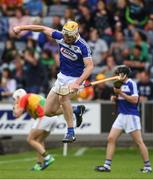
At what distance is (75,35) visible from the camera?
53.5 ft

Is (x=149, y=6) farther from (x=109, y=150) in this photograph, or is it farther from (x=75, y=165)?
(x=109, y=150)

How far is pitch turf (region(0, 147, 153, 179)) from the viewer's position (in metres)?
16.6

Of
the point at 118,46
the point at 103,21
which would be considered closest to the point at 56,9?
the point at 103,21

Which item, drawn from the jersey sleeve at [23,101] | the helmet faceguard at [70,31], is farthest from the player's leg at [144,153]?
the helmet faceguard at [70,31]

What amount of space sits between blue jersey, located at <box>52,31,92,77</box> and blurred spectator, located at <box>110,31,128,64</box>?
9526 millimetres

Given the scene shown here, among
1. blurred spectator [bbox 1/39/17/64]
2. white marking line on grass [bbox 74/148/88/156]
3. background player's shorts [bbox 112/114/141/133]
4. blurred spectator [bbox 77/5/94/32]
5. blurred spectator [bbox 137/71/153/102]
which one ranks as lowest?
white marking line on grass [bbox 74/148/88/156]

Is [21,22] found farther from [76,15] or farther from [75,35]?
[75,35]

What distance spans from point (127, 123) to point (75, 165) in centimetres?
247

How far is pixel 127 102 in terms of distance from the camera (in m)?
17.8

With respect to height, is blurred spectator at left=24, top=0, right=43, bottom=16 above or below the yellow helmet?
above

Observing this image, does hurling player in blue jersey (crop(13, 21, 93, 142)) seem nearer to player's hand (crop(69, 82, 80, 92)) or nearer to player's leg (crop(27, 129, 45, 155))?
player's hand (crop(69, 82, 80, 92))

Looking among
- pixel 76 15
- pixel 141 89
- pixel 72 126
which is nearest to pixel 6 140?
pixel 141 89

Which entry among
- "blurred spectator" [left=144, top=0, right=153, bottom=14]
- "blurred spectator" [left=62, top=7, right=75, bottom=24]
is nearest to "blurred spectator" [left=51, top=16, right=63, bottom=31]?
"blurred spectator" [left=62, top=7, right=75, bottom=24]

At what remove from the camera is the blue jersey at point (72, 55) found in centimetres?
1648
